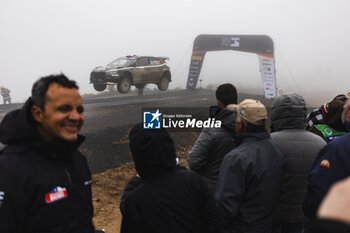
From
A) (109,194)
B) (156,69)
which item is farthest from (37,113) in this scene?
(156,69)

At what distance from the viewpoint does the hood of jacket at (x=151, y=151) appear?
1801 mm

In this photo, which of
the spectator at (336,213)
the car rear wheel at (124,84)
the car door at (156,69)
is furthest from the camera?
the car door at (156,69)

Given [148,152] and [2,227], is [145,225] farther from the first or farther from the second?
[2,227]

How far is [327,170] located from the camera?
200cm

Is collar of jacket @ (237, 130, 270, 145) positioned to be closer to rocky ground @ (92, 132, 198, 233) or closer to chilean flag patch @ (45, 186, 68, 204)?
chilean flag patch @ (45, 186, 68, 204)

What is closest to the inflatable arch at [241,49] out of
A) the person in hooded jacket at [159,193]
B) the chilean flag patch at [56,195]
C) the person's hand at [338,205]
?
the person in hooded jacket at [159,193]

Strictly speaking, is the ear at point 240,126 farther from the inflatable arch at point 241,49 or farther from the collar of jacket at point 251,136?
the inflatable arch at point 241,49

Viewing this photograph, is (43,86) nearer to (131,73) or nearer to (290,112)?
(290,112)

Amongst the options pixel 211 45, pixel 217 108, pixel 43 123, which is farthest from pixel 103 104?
pixel 43 123

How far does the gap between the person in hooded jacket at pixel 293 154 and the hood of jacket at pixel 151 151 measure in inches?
56.9

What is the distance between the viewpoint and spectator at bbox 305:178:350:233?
1.92 ft

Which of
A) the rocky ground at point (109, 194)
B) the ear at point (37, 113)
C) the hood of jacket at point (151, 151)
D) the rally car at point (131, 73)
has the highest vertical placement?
the ear at point (37, 113)

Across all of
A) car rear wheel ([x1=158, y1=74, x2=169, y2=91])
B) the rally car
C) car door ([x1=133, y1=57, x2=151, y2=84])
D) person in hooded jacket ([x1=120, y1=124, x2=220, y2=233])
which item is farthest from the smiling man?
car rear wheel ([x1=158, y1=74, x2=169, y2=91])

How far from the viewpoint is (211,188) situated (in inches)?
125
